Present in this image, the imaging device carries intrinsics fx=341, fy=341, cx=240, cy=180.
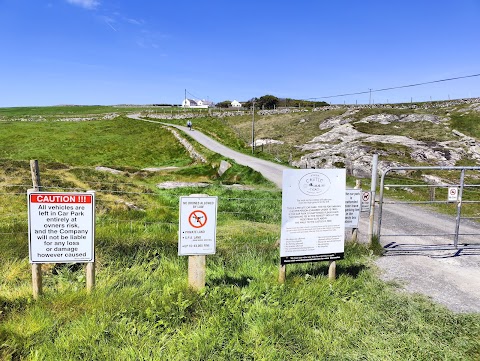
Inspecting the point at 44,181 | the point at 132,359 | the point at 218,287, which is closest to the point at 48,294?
the point at 132,359

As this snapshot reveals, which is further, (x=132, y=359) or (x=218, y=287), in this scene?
(x=218, y=287)

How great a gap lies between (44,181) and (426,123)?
4309 centimetres

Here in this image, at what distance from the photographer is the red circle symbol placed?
205 inches

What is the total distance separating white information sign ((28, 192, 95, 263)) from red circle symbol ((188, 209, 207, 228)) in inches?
56.7

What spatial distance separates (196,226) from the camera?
523cm

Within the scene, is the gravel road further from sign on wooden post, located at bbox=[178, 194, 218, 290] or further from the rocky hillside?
the rocky hillside

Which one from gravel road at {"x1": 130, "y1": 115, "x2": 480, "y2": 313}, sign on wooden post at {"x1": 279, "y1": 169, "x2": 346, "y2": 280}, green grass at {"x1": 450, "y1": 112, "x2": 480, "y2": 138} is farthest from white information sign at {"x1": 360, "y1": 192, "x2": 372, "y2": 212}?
green grass at {"x1": 450, "y1": 112, "x2": 480, "y2": 138}

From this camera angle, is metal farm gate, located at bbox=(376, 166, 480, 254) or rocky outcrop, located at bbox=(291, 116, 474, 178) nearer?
metal farm gate, located at bbox=(376, 166, 480, 254)

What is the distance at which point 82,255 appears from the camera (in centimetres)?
501

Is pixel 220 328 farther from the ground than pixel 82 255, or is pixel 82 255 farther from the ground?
pixel 82 255

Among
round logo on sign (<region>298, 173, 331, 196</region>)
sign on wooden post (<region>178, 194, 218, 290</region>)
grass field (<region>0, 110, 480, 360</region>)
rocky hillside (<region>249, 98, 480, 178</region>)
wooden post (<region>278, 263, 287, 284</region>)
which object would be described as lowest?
grass field (<region>0, 110, 480, 360</region>)

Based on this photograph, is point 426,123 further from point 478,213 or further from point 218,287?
point 218,287

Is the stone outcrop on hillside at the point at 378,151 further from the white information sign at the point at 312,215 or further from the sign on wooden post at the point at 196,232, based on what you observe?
the sign on wooden post at the point at 196,232

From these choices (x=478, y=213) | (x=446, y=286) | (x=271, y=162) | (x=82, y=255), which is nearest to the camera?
(x=82, y=255)
